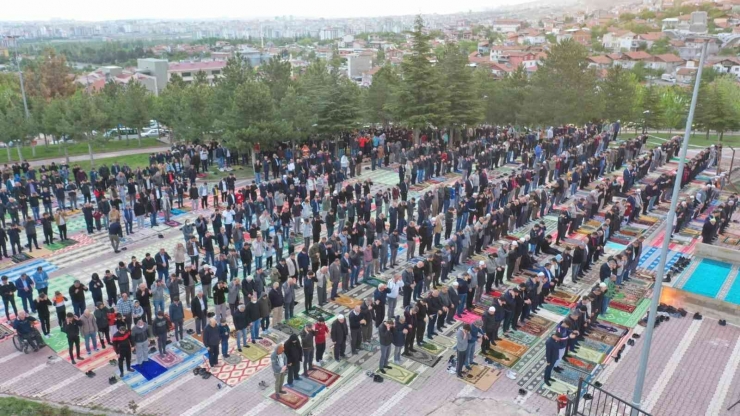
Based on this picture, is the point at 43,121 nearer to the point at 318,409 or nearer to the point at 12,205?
the point at 12,205

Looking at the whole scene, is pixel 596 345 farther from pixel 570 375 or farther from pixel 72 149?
pixel 72 149

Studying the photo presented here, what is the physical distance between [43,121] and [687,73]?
9285 cm

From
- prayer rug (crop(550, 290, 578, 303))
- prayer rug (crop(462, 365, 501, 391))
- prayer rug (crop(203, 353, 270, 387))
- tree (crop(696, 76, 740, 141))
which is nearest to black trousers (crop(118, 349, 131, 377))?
prayer rug (crop(203, 353, 270, 387))

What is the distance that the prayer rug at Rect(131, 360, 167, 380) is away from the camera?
1245 centimetres

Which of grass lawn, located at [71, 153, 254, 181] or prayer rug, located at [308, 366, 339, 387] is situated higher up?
prayer rug, located at [308, 366, 339, 387]

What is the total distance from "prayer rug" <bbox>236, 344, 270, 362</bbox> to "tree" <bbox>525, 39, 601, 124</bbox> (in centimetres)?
3088

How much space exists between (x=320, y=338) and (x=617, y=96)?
3488 centimetres

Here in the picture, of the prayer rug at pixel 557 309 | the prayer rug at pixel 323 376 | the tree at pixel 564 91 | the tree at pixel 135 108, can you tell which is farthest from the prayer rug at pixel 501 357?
the tree at pixel 135 108

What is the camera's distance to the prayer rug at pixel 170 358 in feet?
42.4

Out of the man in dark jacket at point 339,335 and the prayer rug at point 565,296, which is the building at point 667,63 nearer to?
the prayer rug at point 565,296

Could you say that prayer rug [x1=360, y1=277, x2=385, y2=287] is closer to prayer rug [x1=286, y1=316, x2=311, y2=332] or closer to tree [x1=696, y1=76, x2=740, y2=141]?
prayer rug [x1=286, y1=316, x2=311, y2=332]

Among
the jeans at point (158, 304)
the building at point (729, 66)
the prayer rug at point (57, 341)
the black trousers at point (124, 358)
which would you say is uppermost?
the building at point (729, 66)

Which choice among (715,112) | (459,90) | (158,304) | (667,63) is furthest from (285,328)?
(667,63)

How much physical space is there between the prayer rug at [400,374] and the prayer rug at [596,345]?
14.3 ft
